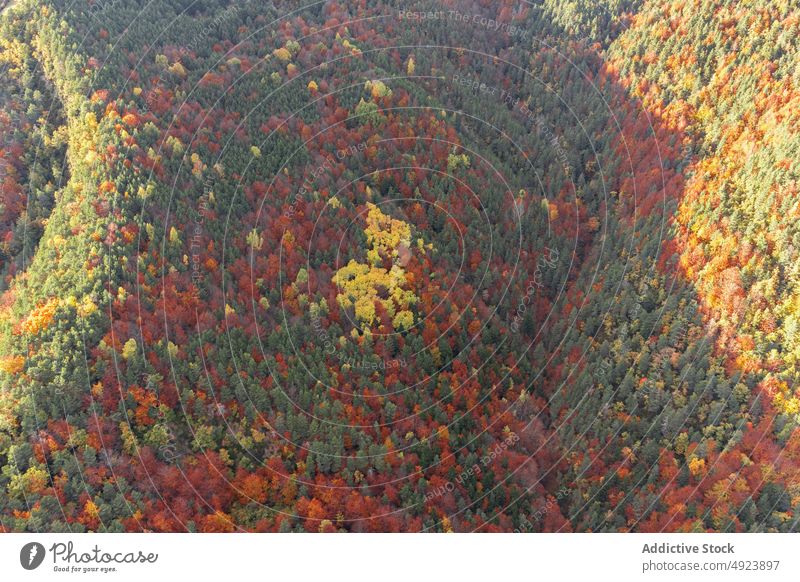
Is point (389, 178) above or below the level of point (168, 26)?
below

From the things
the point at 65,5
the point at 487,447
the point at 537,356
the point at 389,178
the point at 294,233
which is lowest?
the point at 487,447

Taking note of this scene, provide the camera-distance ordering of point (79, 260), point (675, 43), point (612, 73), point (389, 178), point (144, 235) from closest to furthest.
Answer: point (79, 260), point (144, 235), point (389, 178), point (675, 43), point (612, 73)

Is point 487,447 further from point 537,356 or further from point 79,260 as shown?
point 79,260

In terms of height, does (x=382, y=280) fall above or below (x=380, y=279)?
below

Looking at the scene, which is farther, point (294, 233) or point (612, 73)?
point (612, 73)

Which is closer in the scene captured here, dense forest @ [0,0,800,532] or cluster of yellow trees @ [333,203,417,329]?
dense forest @ [0,0,800,532]

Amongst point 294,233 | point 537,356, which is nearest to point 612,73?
point 537,356

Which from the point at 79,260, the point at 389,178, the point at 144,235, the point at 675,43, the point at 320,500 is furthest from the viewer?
the point at 675,43

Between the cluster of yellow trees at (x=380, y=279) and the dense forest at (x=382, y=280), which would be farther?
the cluster of yellow trees at (x=380, y=279)
